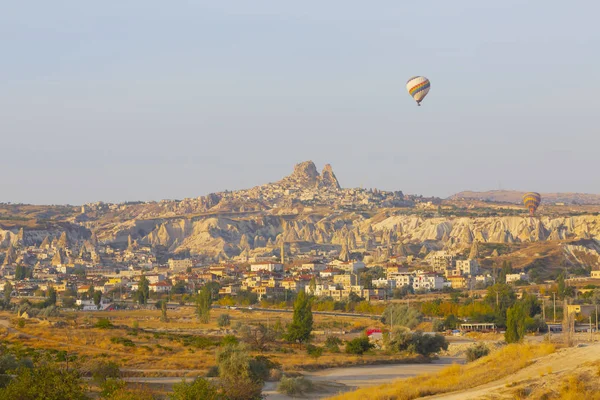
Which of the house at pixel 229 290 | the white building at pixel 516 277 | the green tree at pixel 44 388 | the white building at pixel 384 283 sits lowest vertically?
the green tree at pixel 44 388

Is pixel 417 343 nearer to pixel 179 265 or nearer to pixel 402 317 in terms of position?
pixel 402 317

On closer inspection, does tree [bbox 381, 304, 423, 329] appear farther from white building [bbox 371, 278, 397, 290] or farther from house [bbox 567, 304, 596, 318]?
white building [bbox 371, 278, 397, 290]

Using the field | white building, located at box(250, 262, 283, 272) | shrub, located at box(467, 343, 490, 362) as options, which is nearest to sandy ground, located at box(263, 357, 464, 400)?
the field

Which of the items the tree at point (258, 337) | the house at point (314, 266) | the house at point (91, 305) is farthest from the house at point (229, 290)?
the tree at point (258, 337)

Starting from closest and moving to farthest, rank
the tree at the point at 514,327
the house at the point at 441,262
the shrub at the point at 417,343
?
the shrub at the point at 417,343, the tree at the point at 514,327, the house at the point at 441,262

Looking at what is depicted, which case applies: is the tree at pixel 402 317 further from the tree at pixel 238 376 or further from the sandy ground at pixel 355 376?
the tree at pixel 238 376

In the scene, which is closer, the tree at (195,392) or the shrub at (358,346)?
the tree at (195,392)

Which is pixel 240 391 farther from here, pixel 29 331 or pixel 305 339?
pixel 29 331
